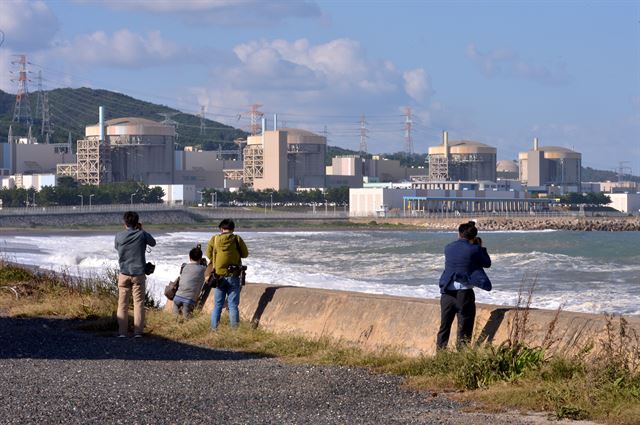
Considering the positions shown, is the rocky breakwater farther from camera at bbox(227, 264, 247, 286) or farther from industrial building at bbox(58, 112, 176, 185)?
camera at bbox(227, 264, 247, 286)

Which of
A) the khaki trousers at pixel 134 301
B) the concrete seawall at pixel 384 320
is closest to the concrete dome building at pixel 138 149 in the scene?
the khaki trousers at pixel 134 301

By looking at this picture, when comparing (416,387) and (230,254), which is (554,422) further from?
(230,254)

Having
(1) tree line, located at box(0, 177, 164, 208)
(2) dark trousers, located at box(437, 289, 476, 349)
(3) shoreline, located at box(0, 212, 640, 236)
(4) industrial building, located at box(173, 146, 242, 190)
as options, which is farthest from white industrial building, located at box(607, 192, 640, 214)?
(2) dark trousers, located at box(437, 289, 476, 349)

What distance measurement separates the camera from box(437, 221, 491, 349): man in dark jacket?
916cm

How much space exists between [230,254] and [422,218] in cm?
10219

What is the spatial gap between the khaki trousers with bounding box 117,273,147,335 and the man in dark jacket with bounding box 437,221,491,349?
3491 millimetres

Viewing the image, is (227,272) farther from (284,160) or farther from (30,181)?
(284,160)

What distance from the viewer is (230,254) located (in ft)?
37.7

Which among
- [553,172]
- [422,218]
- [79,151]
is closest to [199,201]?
[79,151]

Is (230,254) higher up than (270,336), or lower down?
higher up

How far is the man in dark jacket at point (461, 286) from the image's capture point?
360 inches

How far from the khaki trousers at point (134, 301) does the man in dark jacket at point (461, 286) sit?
349 cm

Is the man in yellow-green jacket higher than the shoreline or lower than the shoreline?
higher

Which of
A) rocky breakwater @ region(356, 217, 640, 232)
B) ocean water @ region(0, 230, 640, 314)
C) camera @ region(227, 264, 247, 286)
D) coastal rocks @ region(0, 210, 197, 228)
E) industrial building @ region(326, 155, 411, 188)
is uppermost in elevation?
industrial building @ region(326, 155, 411, 188)
